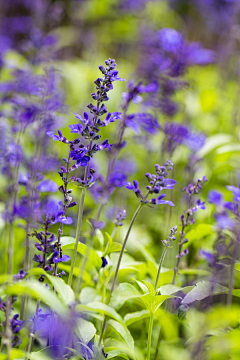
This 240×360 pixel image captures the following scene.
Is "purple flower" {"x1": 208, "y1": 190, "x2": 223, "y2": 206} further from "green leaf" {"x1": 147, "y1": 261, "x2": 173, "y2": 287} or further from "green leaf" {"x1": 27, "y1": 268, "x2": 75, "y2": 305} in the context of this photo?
"green leaf" {"x1": 27, "y1": 268, "x2": 75, "y2": 305}

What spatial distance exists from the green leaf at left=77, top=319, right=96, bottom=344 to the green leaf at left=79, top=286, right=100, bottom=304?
0.15m

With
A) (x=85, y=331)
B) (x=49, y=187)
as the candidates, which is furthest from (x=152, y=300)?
(x=49, y=187)

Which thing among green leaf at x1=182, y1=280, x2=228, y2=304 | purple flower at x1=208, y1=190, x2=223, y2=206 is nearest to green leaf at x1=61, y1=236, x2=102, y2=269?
green leaf at x1=182, y1=280, x2=228, y2=304

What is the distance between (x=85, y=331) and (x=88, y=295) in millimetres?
225

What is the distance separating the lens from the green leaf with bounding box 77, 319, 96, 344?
968 millimetres

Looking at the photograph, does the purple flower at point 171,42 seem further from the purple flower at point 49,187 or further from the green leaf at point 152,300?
the green leaf at point 152,300

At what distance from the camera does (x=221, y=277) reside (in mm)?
1167

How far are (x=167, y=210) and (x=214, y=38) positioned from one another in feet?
24.3

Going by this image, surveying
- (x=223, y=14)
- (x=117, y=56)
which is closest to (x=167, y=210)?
(x=223, y=14)

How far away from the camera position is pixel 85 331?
100cm

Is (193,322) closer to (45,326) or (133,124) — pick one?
(45,326)

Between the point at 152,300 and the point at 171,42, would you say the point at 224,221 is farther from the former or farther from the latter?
the point at 171,42

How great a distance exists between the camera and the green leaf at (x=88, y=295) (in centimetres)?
120

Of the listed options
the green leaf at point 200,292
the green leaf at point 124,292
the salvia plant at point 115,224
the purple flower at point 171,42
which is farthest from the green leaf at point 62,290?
the purple flower at point 171,42
